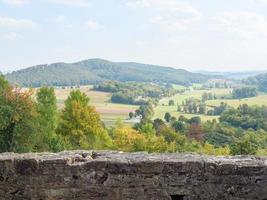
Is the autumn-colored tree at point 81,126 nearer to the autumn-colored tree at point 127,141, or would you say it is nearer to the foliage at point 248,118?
the autumn-colored tree at point 127,141

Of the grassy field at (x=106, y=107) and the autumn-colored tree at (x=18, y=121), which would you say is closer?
the autumn-colored tree at (x=18, y=121)

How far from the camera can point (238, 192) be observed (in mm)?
11492

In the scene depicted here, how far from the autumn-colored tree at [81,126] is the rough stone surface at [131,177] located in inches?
1296

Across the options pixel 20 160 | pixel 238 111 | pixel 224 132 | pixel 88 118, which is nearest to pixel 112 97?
pixel 238 111

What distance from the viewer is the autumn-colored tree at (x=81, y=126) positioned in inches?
1822

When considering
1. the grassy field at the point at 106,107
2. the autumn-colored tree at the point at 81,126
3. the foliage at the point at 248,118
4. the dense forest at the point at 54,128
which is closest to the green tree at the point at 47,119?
the dense forest at the point at 54,128

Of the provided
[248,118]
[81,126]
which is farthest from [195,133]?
[81,126]

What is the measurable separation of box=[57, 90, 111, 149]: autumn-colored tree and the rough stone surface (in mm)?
32914

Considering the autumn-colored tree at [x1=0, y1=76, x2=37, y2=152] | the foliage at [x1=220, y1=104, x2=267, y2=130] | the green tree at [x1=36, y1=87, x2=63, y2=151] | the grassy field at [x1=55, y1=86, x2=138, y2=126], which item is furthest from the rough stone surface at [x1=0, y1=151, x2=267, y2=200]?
the grassy field at [x1=55, y1=86, x2=138, y2=126]

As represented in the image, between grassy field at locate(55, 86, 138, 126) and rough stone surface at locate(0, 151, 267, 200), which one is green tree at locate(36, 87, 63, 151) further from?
grassy field at locate(55, 86, 138, 126)

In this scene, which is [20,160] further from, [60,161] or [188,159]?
[188,159]

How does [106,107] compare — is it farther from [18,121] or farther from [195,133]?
[18,121]

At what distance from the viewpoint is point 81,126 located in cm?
4700

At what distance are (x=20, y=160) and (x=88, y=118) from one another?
114 ft
